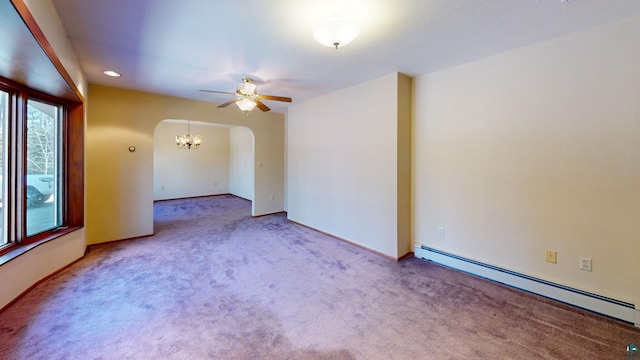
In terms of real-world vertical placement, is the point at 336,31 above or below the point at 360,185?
above

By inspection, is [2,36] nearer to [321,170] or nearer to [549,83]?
[321,170]

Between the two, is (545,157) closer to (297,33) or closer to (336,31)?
(336,31)

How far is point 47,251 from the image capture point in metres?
2.80

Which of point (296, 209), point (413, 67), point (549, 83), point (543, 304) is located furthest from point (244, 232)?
point (549, 83)

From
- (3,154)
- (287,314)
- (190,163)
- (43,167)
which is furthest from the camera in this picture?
(190,163)

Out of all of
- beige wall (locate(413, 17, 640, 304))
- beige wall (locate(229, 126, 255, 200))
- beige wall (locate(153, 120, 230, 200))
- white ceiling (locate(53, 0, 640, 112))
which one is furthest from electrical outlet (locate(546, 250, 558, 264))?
beige wall (locate(153, 120, 230, 200))

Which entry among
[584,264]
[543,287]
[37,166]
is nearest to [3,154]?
[37,166]

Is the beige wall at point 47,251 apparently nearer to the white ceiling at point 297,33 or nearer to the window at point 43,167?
the white ceiling at point 297,33

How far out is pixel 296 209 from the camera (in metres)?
5.38

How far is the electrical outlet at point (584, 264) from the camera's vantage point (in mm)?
2291

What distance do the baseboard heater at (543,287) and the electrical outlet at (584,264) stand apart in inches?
8.5

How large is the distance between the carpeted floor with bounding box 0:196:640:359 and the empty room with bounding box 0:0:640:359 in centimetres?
2

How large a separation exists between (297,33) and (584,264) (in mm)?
3456

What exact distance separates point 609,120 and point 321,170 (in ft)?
11.7
